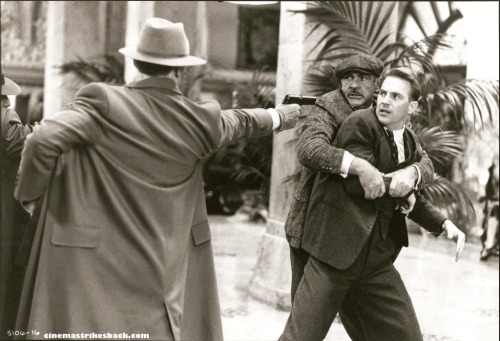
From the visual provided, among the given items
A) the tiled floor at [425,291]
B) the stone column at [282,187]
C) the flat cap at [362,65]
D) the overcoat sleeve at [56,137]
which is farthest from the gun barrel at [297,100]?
the stone column at [282,187]

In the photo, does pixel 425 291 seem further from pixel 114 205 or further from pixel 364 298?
pixel 114 205

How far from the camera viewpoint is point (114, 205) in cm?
296

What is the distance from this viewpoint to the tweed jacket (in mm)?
3514

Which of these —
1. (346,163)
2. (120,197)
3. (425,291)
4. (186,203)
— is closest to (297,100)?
(346,163)

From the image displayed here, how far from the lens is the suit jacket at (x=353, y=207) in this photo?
140 inches

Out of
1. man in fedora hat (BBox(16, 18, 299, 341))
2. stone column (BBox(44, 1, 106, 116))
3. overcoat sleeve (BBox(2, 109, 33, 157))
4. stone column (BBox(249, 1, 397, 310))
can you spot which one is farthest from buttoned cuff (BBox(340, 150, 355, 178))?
stone column (BBox(44, 1, 106, 116))

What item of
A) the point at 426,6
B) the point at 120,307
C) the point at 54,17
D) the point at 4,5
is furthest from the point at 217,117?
the point at 4,5

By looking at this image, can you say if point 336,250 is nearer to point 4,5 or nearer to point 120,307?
point 120,307

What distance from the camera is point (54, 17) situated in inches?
488

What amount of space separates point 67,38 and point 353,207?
9781 mm

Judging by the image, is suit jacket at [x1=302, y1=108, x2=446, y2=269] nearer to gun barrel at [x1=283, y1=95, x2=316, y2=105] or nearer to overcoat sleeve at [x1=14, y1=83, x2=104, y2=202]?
gun barrel at [x1=283, y1=95, x2=316, y2=105]

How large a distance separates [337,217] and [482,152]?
6278 mm

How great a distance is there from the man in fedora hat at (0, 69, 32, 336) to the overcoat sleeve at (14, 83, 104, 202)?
23.3 inches

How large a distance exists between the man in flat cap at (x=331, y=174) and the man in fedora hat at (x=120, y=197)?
1.85 ft
